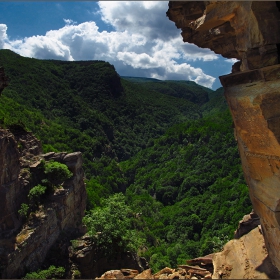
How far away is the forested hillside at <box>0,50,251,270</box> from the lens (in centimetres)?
4945

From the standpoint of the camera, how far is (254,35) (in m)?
10.1

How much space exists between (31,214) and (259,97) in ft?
66.9

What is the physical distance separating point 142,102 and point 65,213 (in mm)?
115287

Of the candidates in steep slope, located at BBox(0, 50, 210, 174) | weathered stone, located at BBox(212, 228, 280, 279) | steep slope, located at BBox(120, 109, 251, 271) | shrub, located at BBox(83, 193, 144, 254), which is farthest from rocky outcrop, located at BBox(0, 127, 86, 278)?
steep slope, located at BBox(0, 50, 210, 174)

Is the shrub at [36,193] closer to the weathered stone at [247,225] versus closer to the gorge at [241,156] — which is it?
the gorge at [241,156]

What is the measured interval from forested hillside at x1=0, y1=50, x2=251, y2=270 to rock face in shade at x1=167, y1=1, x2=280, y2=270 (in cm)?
1534

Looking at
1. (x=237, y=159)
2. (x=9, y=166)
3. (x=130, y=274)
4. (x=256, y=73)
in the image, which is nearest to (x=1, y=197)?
(x=9, y=166)

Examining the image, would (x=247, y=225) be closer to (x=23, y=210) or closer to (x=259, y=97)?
(x=259, y=97)

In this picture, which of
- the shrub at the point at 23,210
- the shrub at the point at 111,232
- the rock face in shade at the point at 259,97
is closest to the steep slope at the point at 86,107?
the shrub at the point at 23,210

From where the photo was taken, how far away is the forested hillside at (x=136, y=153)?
49.5 meters

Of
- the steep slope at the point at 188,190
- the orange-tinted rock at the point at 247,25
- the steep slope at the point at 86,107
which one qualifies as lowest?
the steep slope at the point at 188,190

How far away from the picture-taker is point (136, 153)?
112062 millimetres

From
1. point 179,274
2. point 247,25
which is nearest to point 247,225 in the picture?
point 179,274

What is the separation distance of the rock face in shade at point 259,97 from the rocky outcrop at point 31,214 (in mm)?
17001
